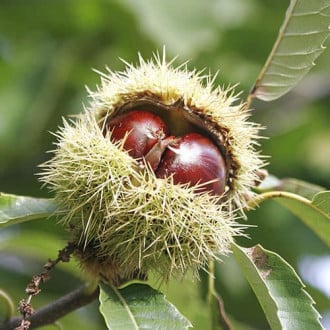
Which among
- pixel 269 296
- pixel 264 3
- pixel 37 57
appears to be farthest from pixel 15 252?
pixel 264 3

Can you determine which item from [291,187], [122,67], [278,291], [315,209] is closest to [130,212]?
[278,291]

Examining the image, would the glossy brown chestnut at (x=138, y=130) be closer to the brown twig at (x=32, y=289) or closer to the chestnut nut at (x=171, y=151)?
the chestnut nut at (x=171, y=151)

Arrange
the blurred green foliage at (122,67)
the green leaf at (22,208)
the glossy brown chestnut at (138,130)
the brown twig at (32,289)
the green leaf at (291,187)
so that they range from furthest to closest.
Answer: the blurred green foliage at (122,67), the green leaf at (291,187), the green leaf at (22,208), the glossy brown chestnut at (138,130), the brown twig at (32,289)

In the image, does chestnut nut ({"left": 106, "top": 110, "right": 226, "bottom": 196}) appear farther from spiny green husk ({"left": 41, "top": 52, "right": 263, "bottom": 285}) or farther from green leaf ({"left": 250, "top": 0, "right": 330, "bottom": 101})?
green leaf ({"left": 250, "top": 0, "right": 330, "bottom": 101})

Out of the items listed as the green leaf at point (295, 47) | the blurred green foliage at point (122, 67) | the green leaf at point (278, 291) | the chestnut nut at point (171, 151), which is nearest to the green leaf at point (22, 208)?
the chestnut nut at point (171, 151)

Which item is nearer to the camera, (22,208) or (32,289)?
(32,289)

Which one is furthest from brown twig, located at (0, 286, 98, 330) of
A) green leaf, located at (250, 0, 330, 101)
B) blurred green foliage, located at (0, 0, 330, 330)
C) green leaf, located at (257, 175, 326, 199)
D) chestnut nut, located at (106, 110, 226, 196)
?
blurred green foliage, located at (0, 0, 330, 330)

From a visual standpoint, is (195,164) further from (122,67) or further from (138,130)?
(122,67)
